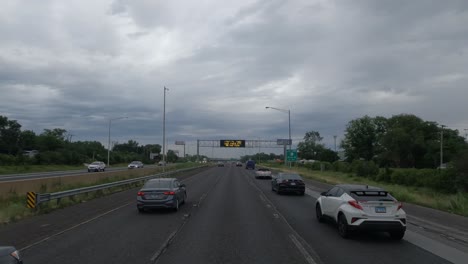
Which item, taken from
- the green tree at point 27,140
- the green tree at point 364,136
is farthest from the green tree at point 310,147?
the green tree at point 27,140

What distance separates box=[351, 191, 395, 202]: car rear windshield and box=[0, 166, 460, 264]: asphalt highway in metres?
1.10

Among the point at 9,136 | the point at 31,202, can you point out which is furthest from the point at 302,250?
the point at 9,136

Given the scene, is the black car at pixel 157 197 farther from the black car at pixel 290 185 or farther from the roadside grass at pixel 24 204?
the black car at pixel 290 185

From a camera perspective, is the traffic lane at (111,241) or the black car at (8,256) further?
the traffic lane at (111,241)

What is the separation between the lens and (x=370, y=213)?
11.4m

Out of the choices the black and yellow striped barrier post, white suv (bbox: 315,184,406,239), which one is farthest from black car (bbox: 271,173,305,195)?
white suv (bbox: 315,184,406,239)

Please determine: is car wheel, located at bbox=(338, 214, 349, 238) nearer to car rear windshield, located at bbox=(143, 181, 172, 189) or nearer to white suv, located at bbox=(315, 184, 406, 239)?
white suv, located at bbox=(315, 184, 406, 239)

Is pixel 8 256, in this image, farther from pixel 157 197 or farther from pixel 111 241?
pixel 157 197

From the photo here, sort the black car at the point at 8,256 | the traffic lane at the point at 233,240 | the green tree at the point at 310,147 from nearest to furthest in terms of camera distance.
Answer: the black car at the point at 8,256 → the traffic lane at the point at 233,240 → the green tree at the point at 310,147

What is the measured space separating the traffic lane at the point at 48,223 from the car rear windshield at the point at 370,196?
8541 mm

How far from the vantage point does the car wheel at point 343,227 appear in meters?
11.6

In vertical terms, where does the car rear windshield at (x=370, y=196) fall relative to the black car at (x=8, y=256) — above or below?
above

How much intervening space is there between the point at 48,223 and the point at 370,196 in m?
10.4

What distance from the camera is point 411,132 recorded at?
351 feet
